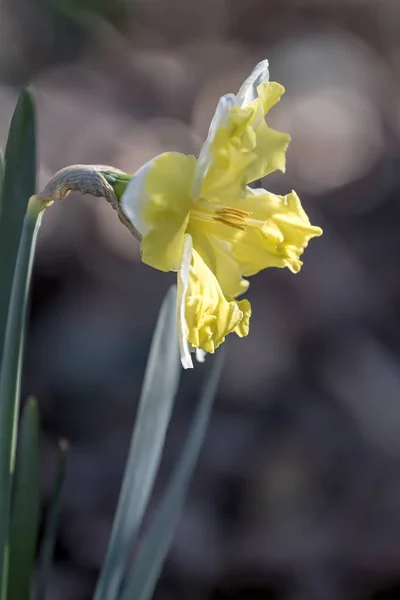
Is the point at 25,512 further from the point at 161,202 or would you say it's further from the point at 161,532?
the point at 161,202

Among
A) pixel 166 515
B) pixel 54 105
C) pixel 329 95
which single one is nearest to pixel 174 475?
pixel 166 515

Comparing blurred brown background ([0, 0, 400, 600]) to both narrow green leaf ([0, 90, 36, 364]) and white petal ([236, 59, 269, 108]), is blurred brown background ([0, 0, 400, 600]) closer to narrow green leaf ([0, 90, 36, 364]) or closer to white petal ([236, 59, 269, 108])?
narrow green leaf ([0, 90, 36, 364])

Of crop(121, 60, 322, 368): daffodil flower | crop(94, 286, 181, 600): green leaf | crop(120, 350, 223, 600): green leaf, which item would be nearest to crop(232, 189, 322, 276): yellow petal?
crop(121, 60, 322, 368): daffodil flower

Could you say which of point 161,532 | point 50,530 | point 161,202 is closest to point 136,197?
point 161,202

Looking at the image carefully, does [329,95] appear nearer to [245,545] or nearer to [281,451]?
[281,451]

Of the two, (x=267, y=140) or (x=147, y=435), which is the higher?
(x=267, y=140)

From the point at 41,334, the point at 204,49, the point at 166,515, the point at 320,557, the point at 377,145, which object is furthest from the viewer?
the point at 204,49

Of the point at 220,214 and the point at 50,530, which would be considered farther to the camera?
the point at 50,530
